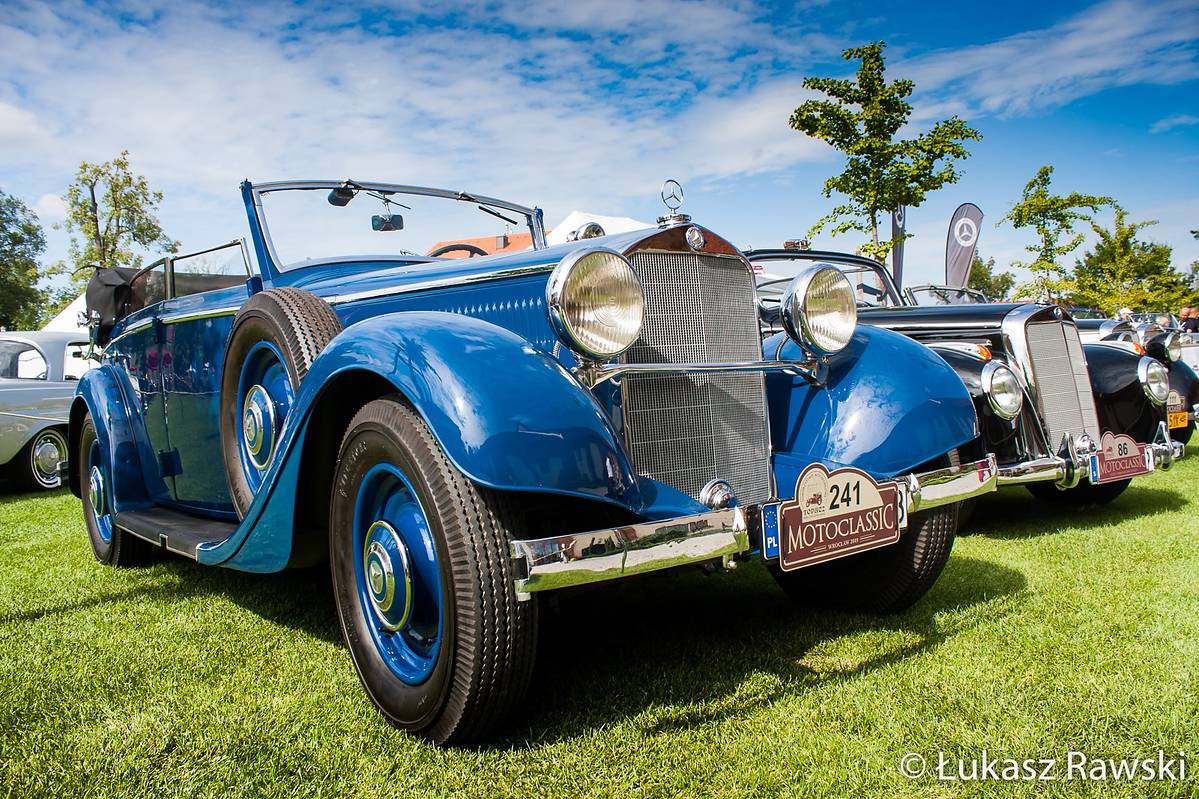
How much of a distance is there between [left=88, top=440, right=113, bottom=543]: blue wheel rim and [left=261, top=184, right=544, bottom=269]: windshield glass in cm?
154

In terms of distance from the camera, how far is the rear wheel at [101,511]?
4.08 metres

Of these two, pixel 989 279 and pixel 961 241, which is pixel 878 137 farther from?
pixel 989 279

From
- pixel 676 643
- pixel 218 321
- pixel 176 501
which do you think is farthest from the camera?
pixel 176 501

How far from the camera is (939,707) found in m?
2.15

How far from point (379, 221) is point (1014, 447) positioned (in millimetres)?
3454

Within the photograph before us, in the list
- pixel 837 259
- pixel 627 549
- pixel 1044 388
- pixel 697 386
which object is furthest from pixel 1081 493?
pixel 627 549

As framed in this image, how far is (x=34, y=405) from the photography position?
25.3 feet

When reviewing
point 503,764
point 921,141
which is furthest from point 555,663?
point 921,141

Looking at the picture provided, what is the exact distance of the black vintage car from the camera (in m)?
3.87

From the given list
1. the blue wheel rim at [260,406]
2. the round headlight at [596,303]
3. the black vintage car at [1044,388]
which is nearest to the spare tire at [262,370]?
the blue wheel rim at [260,406]

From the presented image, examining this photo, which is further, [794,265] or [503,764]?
[794,265]

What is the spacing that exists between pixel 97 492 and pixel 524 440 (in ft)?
11.8

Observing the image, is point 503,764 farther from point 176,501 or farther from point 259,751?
point 176,501

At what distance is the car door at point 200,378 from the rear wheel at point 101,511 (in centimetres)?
45
